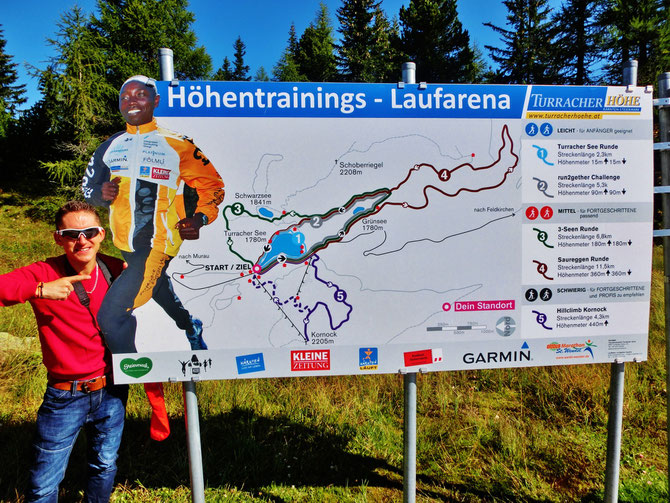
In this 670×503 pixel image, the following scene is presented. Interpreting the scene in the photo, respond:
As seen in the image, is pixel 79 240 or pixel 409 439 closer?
pixel 79 240

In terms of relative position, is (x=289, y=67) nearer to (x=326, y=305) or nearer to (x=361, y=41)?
(x=361, y=41)

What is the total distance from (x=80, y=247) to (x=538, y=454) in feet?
13.1

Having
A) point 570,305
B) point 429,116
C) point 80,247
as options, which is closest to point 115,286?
point 80,247

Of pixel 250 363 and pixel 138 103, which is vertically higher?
pixel 138 103

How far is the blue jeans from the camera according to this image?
2.30 metres

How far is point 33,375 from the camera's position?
4.41 m

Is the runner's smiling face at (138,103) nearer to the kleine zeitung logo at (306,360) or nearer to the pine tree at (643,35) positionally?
the kleine zeitung logo at (306,360)

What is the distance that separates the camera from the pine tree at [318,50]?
3250 cm

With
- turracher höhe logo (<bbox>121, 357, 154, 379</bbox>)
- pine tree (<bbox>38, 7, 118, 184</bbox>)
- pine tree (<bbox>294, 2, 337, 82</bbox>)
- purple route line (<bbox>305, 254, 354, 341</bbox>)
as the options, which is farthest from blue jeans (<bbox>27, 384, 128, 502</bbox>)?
pine tree (<bbox>294, 2, 337, 82</bbox>)

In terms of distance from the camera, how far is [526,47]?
21797mm

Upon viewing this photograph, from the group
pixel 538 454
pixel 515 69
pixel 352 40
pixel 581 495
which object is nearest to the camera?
pixel 581 495

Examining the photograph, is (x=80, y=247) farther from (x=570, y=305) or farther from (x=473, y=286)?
(x=570, y=305)

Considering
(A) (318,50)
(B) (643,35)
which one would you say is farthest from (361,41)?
(B) (643,35)

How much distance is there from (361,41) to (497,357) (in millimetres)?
32325
